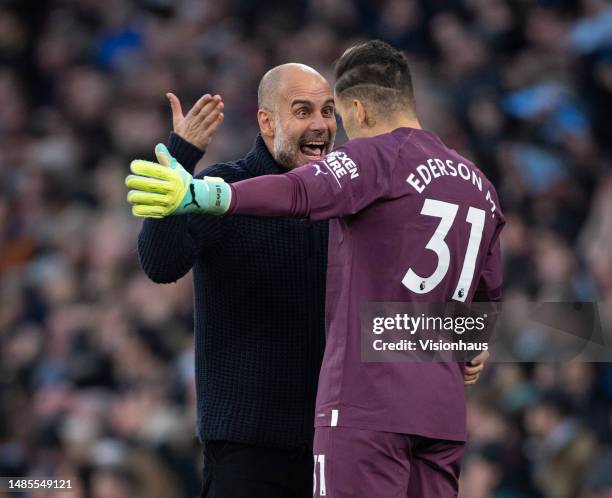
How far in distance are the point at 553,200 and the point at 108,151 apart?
434 cm

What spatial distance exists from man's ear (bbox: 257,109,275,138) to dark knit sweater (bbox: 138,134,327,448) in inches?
9.2

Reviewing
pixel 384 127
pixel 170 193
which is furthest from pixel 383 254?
pixel 170 193

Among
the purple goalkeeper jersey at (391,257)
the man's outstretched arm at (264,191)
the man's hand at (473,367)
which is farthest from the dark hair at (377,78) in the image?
the man's hand at (473,367)

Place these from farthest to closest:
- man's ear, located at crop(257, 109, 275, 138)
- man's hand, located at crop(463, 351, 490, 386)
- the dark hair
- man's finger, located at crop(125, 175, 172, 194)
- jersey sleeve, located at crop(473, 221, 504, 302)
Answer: man's ear, located at crop(257, 109, 275, 138) → man's hand, located at crop(463, 351, 490, 386) → jersey sleeve, located at crop(473, 221, 504, 302) → the dark hair → man's finger, located at crop(125, 175, 172, 194)

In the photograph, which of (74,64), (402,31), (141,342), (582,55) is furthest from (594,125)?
(74,64)

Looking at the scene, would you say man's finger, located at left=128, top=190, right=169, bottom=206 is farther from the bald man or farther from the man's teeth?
the man's teeth

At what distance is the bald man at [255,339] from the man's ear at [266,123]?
0.12 metres

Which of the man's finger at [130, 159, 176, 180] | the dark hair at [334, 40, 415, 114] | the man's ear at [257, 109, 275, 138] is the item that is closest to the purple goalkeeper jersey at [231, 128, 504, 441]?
the dark hair at [334, 40, 415, 114]

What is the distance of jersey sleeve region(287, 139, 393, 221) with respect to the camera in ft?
12.3

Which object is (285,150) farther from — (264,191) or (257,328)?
(264,191)

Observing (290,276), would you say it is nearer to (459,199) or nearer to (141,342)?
(459,199)

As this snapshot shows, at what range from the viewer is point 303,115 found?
471 centimetres

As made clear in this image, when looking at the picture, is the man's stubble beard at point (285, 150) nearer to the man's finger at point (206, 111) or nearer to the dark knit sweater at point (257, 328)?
the dark knit sweater at point (257, 328)

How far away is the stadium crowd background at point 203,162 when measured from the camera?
6906mm
